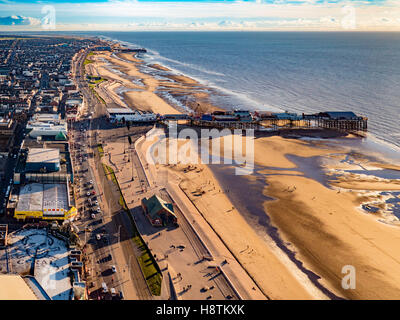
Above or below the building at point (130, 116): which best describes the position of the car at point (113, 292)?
below

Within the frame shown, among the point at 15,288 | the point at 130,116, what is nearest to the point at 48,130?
the point at 130,116

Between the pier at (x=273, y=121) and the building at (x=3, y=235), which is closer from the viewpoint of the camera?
the building at (x=3, y=235)

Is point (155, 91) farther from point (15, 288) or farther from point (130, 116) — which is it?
point (15, 288)

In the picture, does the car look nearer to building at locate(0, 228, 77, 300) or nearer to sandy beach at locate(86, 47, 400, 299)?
building at locate(0, 228, 77, 300)

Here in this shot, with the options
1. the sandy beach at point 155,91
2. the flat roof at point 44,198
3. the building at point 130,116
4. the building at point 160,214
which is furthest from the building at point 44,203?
the sandy beach at point 155,91

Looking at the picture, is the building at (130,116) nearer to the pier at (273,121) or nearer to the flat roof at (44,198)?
the pier at (273,121)

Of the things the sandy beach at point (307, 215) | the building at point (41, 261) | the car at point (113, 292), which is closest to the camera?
the building at point (41, 261)
